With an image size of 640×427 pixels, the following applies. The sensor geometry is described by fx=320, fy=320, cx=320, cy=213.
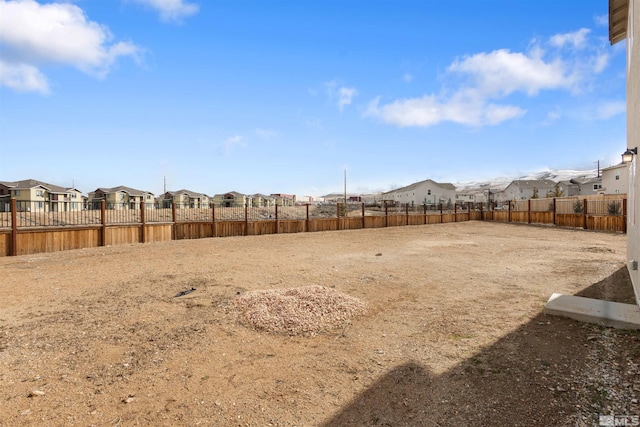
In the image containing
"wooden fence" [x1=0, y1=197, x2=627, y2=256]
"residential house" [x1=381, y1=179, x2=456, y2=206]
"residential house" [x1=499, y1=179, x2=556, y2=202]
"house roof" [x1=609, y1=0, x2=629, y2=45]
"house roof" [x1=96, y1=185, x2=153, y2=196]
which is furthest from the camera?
"residential house" [x1=381, y1=179, x2=456, y2=206]

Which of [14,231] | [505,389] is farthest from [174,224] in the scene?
[505,389]

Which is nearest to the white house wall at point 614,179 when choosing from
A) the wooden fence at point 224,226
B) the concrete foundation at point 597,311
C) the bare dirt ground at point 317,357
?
the wooden fence at point 224,226

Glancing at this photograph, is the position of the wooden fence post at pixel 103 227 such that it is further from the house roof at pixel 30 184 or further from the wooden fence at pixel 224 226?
the house roof at pixel 30 184

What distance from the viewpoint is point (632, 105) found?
6.88m

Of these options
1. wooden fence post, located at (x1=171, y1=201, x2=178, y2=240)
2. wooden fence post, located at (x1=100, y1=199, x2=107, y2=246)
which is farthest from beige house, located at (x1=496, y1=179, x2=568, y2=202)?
wooden fence post, located at (x1=100, y1=199, x2=107, y2=246)

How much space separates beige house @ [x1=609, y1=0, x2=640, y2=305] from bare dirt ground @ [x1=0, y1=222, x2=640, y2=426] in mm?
851

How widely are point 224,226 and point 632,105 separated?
16.6 m

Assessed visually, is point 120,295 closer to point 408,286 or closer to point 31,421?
Answer: point 31,421

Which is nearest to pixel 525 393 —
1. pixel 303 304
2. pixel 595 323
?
pixel 595 323

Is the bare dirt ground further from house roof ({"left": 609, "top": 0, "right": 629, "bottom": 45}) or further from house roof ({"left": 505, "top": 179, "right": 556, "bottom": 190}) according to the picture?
house roof ({"left": 505, "top": 179, "right": 556, "bottom": 190})

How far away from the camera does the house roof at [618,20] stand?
7.86 meters

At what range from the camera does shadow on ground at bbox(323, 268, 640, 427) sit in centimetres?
286

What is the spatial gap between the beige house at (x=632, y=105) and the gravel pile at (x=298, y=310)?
500cm

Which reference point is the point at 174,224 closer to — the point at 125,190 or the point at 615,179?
the point at 125,190
